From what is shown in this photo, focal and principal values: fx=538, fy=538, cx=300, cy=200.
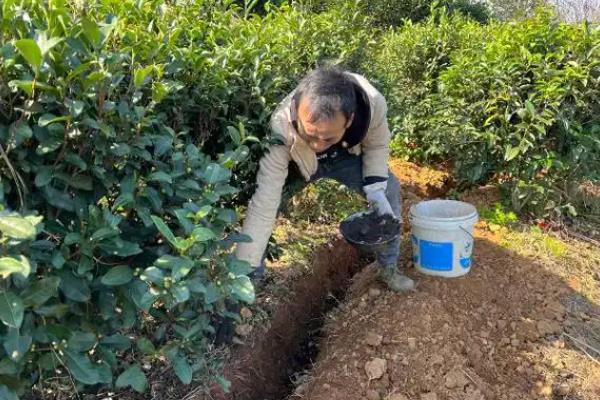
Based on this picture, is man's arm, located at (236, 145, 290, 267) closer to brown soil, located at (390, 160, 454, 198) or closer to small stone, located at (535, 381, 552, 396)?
small stone, located at (535, 381, 552, 396)

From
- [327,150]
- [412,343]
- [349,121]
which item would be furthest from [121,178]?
[412,343]

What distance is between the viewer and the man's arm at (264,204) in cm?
270

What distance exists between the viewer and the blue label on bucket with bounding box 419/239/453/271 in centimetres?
352

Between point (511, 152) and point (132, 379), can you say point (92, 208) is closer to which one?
point (132, 379)

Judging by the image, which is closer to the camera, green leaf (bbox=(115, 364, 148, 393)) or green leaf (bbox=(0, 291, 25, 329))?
green leaf (bbox=(0, 291, 25, 329))

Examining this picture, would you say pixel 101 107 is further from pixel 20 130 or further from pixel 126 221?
pixel 126 221

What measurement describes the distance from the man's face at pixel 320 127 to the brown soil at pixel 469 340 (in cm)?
127

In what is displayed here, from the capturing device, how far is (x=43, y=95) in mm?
1591

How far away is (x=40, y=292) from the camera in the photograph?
4.86ft

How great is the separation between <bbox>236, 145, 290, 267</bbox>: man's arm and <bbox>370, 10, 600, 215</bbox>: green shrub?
170 cm

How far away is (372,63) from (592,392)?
8.79 feet

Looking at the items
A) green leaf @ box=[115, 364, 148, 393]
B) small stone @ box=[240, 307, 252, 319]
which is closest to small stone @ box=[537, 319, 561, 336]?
small stone @ box=[240, 307, 252, 319]

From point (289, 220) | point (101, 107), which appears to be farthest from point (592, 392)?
point (101, 107)

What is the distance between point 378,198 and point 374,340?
2.75 feet
